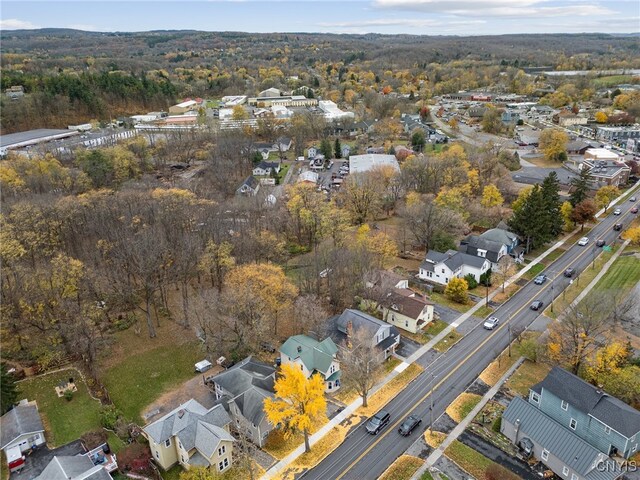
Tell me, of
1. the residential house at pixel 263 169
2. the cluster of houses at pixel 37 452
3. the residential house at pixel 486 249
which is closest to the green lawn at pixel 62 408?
the cluster of houses at pixel 37 452

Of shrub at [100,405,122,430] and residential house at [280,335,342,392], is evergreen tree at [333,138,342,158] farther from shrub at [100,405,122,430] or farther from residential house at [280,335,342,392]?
shrub at [100,405,122,430]

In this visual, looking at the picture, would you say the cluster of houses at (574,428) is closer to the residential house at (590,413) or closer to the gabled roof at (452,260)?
the residential house at (590,413)

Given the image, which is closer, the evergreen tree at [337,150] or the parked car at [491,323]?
the parked car at [491,323]

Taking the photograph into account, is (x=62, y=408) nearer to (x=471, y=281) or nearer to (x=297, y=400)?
Result: (x=297, y=400)

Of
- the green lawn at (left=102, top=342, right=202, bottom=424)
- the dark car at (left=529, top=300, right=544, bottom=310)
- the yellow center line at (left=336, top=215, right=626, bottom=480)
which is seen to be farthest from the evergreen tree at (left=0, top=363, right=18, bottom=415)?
the dark car at (left=529, top=300, right=544, bottom=310)

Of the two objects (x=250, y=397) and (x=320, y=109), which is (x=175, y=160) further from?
(x=250, y=397)

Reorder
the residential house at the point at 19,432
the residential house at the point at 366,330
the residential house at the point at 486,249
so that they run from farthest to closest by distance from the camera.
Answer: the residential house at the point at 486,249
the residential house at the point at 366,330
the residential house at the point at 19,432

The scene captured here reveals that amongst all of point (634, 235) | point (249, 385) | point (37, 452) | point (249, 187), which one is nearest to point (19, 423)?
point (37, 452)
